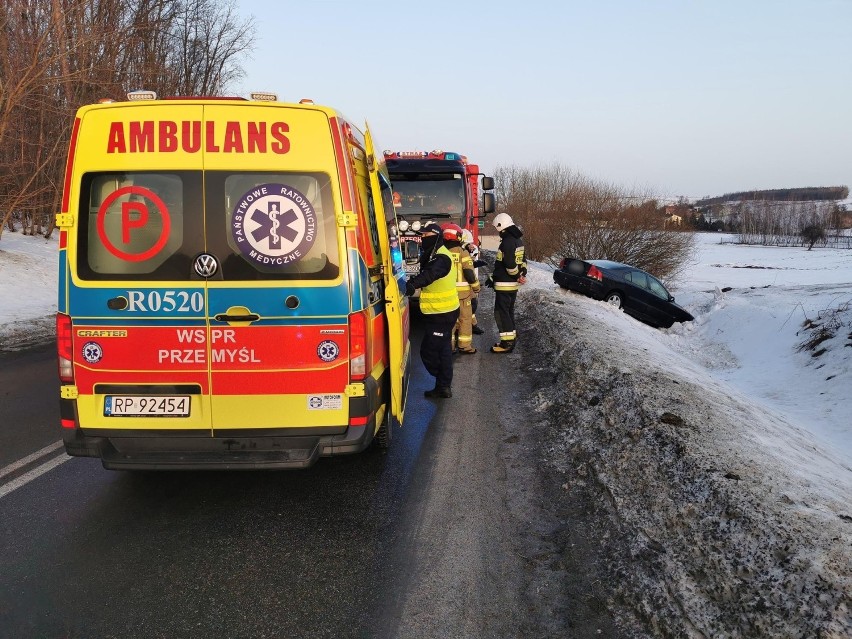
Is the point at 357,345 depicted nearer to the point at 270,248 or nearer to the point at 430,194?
the point at 270,248

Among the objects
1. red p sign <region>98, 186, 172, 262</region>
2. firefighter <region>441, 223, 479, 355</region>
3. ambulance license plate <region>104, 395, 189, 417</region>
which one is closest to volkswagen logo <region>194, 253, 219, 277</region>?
red p sign <region>98, 186, 172, 262</region>

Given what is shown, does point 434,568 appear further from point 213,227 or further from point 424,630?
point 213,227

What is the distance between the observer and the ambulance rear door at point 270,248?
364cm

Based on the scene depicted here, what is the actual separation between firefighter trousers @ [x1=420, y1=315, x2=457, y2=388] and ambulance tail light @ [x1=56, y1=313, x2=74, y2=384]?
3769 millimetres

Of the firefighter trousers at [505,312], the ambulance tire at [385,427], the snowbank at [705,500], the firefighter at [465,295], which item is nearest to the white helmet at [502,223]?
the firefighter at [465,295]

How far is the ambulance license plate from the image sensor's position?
3.74 m

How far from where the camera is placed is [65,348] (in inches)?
146

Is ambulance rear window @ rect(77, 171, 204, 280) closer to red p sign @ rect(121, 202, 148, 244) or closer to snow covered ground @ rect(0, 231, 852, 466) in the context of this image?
red p sign @ rect(121, 202, 148, 244)

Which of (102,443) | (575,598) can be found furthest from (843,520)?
(102,443)

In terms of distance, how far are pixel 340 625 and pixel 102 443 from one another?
1939mm

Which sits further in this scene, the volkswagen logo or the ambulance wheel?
the ambulance wheel

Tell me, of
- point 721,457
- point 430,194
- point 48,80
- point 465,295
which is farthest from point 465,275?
point 48,80

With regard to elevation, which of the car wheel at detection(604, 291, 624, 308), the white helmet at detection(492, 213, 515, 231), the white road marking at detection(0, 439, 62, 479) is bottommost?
the white road marking at detection(0, 439, 62, 479)

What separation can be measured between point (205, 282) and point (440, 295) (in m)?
3.49
